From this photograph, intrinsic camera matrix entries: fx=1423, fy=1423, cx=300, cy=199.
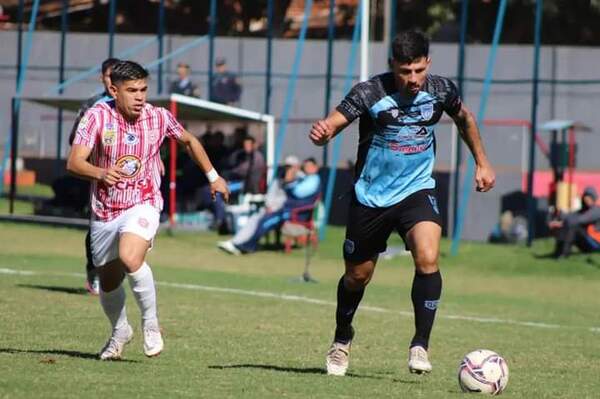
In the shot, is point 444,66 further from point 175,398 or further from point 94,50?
point 175,398

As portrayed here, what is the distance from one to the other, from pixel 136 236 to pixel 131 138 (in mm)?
640

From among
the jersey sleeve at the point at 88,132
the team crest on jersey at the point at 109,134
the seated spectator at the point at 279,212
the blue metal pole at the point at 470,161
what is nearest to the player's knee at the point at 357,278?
the team crest on jersey at the point at 109,134

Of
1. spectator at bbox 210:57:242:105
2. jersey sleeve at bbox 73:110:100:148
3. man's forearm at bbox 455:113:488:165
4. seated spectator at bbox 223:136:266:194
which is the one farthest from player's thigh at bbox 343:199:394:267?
spectator at bbox 210:57:242:105

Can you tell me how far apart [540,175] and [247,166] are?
711 cm

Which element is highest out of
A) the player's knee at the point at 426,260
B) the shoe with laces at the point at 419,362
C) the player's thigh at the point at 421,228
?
the player's thigh at the point at 421,228

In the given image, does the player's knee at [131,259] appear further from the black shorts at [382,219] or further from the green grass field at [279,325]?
the black shorts at [382,219]

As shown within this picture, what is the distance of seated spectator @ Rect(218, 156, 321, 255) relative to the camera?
23.5 metres

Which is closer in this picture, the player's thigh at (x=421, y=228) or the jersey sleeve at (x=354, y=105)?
the jersey sleeve at (x=354, y=105)

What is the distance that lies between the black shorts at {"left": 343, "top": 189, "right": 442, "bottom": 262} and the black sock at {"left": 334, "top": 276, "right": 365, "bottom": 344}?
14.1 inches

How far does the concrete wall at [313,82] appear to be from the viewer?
103 feet

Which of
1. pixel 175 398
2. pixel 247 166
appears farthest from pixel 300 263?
pixel 175 398

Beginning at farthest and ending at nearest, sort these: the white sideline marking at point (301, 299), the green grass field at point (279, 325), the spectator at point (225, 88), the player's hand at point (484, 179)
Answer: the spectator at point (225, 88)
the white sideline marking at point (301, 299)
the player's hand at point (484, 179)
the green grass field at point (279, 325)

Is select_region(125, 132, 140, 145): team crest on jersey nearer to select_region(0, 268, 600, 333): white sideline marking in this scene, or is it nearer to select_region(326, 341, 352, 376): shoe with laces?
select_region(326, 341, 352, 376): shoe with laces

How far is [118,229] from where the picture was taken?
A: 918cm
